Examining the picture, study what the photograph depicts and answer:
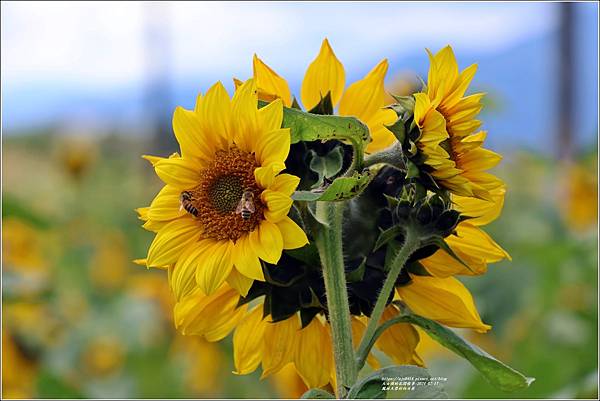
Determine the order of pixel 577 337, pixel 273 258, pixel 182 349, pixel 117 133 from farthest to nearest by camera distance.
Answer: pixel 117 133
pixel 182 349
pixel 577 337
pixel 273 258

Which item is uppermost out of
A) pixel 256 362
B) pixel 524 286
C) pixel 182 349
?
pixel 256 362

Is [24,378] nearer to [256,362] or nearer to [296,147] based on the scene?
[256,362]

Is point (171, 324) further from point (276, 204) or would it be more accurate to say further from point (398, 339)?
point (276, 204)

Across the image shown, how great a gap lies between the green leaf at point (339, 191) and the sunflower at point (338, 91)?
0.42ft

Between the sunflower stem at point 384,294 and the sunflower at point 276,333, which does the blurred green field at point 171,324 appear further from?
the sunflower stem at point 384,294

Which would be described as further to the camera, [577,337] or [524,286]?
[524,286]

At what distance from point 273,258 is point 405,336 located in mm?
170

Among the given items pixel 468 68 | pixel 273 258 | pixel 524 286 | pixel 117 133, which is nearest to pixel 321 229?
pixel 273 258

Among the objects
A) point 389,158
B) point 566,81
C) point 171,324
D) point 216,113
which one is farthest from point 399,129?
point 566,81

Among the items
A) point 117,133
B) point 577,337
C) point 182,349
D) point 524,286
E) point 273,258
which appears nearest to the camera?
point 273,258

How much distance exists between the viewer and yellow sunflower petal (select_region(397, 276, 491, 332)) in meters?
0.67

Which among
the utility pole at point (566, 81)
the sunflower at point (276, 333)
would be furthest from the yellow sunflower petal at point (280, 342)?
the utility pole at point (566, 81)

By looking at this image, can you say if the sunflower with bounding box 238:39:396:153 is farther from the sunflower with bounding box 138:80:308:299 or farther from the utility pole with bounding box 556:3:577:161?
the utility pole with bounding box 556:3:577:161

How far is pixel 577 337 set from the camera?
5.84ft
